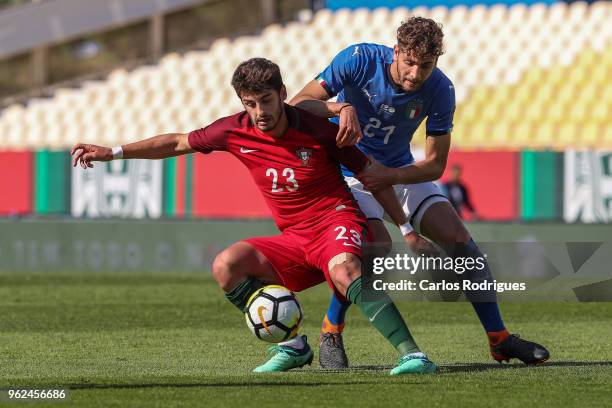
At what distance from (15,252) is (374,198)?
432 inches

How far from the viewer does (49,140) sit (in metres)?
23.1

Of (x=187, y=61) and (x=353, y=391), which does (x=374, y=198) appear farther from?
(x=187, y=61)

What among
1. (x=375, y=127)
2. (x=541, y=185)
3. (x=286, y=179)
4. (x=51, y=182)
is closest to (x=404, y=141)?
(x=375, y=127)

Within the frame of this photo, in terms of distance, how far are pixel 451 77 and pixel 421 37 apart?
53.0 feet

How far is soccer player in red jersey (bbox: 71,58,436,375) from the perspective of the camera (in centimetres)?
650

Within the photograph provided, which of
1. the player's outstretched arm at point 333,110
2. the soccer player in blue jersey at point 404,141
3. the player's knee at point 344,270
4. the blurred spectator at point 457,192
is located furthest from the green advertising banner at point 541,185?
the player's knee at point 344,270

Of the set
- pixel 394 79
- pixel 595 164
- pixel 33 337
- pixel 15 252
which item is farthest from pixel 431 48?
pixel 15 252

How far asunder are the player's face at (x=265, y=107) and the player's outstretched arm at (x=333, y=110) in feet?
0.83

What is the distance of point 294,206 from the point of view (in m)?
6.80

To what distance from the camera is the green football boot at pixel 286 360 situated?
6848mm

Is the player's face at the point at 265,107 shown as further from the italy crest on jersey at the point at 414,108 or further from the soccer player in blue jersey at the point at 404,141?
the italy crest on jersey at the point at 414,108

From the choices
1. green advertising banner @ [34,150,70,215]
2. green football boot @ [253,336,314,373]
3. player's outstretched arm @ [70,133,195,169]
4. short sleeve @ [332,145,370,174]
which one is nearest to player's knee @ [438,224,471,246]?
short sleeve @ [332,145,370,174]

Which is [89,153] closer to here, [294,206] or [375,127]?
[294,206]

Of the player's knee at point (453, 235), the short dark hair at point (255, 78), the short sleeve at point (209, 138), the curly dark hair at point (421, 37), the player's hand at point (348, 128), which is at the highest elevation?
the curly dark hair at point (421, 37)
